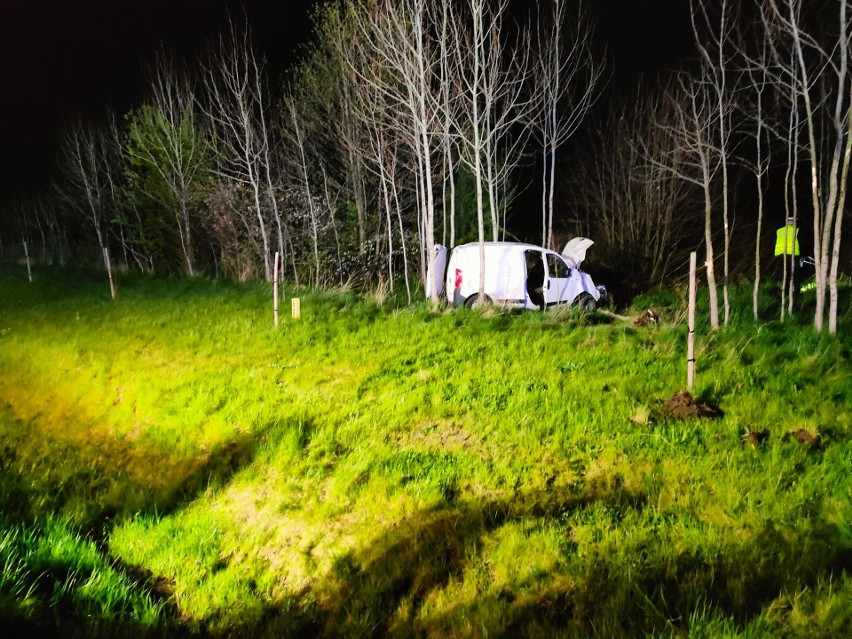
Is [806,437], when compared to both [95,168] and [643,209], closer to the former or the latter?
[643,209]

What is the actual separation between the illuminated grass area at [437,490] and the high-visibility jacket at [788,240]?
3995mm

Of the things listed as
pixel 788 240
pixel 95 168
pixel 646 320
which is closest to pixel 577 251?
pixel 788 240

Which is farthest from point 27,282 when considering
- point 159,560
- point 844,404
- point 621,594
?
point 844,404

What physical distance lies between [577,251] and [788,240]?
15.7 feet

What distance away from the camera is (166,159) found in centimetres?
2162

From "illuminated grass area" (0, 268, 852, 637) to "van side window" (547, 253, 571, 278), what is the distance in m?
4.43

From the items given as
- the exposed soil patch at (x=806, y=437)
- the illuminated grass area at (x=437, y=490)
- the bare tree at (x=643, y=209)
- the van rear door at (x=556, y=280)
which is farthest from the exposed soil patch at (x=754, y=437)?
the bare tree at (x=643, y=209)

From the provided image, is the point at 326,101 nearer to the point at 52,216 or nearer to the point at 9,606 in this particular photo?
the point at 9,606

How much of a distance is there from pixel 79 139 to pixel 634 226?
94.0 ft

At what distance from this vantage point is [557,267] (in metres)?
12.3

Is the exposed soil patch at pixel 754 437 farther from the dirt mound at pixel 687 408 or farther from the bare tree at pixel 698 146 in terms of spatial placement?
the bare tree at pixel 698 146

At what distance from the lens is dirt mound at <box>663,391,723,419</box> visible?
4.79 m

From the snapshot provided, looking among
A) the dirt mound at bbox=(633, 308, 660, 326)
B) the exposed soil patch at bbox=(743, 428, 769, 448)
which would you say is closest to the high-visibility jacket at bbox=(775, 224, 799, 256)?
the dirt mound at bbox=(633, 308, 660, 326)

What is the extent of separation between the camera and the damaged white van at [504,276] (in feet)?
38.1
